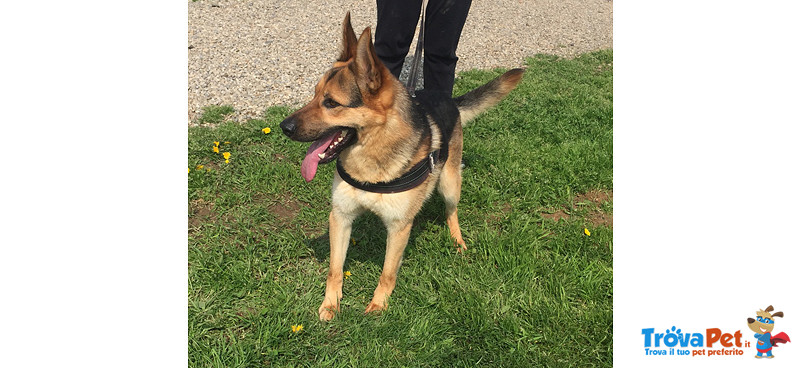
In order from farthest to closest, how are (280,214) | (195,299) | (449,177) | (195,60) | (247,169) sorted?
(195,60) < (247,169) < (280,214) < (449,177) < (195,299)

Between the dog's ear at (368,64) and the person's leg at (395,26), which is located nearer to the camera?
the dog's ear at (368,64)

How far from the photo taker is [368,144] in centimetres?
298

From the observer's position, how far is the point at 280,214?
4.26 meters

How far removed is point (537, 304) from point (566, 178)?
212 centimetres

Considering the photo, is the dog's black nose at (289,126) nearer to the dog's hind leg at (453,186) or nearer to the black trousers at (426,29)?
the dog's hind leg at (453,186)

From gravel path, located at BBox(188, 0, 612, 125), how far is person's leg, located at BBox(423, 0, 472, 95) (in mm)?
2811

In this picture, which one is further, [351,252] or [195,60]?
[195,60]

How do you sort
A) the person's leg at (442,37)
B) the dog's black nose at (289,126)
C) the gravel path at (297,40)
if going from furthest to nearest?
the gravel path at (297,40) → the person's leg at (442,37) → the dog's black nose at (289,126)

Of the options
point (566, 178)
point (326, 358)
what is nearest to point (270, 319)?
point (326, 358)

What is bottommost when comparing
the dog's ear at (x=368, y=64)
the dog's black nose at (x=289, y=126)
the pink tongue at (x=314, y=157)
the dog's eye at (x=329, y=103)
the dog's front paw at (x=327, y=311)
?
the dog's front paw at (x=327, y=311)

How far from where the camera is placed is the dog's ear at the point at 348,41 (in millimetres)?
2863

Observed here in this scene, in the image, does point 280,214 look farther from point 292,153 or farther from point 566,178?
point 566,178
